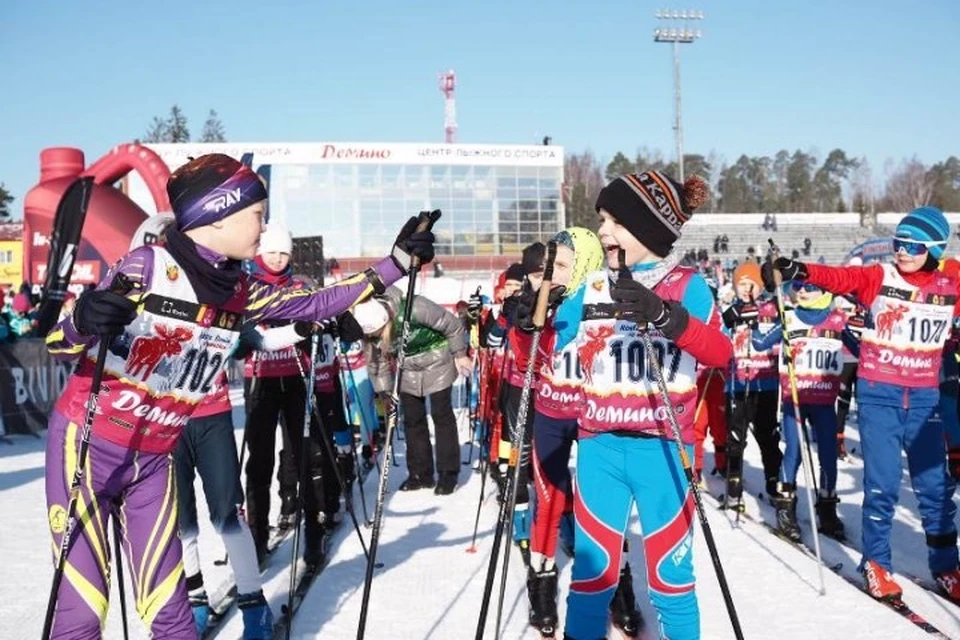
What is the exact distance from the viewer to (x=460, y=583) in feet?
17.6

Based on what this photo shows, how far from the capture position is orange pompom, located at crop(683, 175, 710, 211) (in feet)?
11.8

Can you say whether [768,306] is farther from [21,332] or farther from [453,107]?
[453,107]

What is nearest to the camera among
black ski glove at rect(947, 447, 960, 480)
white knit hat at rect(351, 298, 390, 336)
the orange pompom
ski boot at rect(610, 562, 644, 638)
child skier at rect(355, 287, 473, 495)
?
the orange pompom

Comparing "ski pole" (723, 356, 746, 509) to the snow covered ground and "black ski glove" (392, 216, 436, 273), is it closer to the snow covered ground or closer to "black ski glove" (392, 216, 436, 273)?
the snow covered ground

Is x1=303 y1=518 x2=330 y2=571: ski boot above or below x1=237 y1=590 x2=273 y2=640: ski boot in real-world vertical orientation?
below

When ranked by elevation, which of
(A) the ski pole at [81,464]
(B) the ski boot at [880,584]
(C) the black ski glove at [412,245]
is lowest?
(B) the ski boot at [880,584]

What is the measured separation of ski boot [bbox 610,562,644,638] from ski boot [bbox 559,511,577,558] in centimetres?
115

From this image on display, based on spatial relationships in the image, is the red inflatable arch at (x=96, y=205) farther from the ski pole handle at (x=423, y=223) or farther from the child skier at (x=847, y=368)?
the ski pole handle at (x=423, y=223)

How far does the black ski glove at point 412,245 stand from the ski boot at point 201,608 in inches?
96.5

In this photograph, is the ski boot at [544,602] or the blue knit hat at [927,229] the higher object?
the blue knit hat at [927,229]

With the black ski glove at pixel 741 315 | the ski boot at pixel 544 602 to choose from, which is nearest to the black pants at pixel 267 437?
the ski boot at pixel 544 602

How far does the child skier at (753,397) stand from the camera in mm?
7285

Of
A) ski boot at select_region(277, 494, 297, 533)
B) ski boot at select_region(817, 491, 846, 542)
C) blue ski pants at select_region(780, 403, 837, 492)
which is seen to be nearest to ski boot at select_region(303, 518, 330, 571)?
ski boot at select_region(277, 494, 297, 533)

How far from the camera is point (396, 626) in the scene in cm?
464
